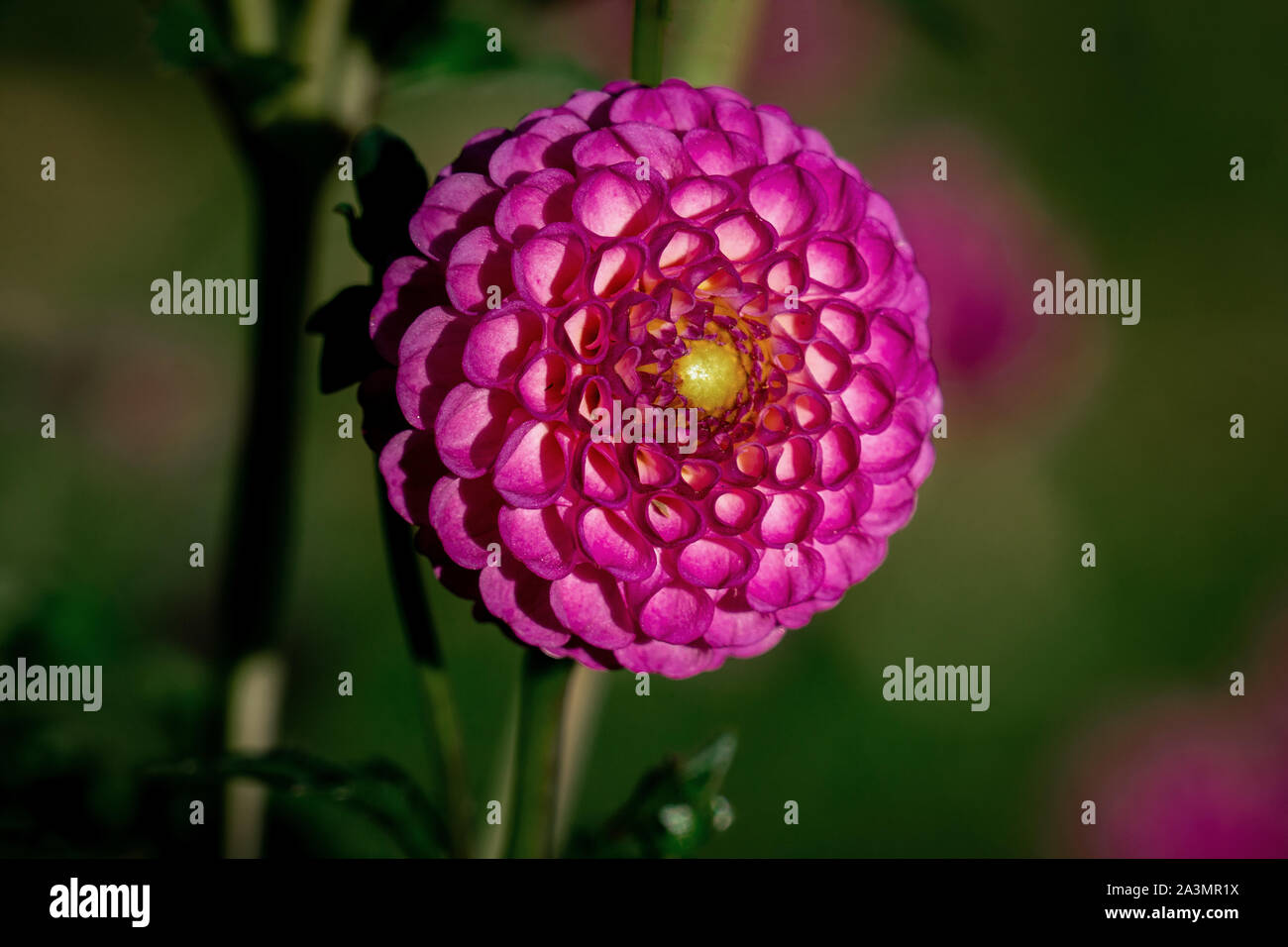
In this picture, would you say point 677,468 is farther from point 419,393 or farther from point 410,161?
point 410,161

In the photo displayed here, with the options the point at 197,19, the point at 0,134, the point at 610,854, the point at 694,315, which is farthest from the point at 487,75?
the point at 0,134

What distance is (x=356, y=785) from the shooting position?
882 mm

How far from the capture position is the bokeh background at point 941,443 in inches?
78.7

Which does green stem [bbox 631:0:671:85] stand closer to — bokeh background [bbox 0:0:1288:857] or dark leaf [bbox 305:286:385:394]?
dark leaf [bbox 305:286:385:394]

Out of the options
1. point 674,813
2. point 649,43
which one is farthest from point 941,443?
point 649,43

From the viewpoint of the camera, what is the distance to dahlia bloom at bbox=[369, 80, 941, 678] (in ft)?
2.31

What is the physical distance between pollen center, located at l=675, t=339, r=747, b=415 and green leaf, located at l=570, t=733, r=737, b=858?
32cm

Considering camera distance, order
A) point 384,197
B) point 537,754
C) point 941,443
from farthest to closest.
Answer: point 941,443 < point 537,754 < point 384,197

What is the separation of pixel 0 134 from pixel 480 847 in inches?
76.3

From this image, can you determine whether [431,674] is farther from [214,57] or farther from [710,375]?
[214,57]

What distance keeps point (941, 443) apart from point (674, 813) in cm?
139

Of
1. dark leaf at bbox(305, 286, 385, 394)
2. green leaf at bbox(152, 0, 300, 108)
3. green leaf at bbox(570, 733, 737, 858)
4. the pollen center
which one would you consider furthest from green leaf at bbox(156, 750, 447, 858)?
green leaf at bbox(152, 0, 300, 108)

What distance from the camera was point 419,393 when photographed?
694 millimetres

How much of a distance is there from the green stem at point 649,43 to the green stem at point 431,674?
0.35m
